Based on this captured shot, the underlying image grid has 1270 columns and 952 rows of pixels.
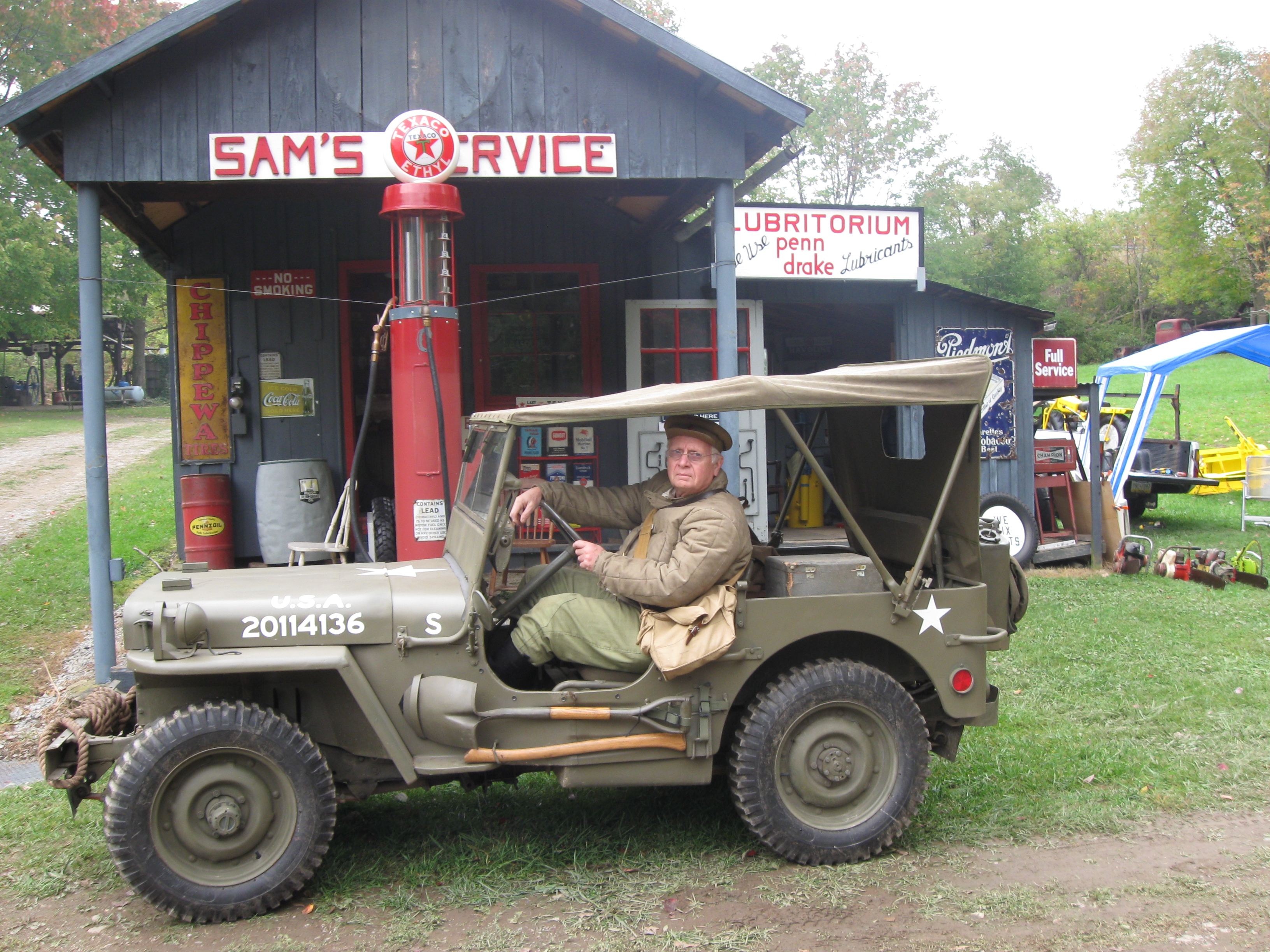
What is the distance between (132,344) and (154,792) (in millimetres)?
39009

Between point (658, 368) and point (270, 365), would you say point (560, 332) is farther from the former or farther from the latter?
point (270, 365)

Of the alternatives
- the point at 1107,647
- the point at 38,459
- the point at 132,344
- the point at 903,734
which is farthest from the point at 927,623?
the point at 132,344

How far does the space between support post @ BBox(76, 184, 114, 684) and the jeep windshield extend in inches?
117

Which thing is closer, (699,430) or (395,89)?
(699,430)

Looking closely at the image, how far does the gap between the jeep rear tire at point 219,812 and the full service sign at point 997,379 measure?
818cm

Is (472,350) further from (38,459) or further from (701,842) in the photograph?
(38,459)

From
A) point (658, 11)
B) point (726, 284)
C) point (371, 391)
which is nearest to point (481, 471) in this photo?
point (371, 391)

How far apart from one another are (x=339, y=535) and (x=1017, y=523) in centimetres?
626

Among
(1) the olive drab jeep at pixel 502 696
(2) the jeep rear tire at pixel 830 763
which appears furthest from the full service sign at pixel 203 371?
(2) the jeep rear tire at pixel 830 763

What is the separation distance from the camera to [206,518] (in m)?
8.35

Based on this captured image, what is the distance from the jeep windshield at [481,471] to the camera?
390 centimetres

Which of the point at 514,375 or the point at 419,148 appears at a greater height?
the point at 419,148

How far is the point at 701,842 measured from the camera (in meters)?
4.07

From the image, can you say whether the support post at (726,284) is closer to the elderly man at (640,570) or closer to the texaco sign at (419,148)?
the texaco sign at (419,148)
